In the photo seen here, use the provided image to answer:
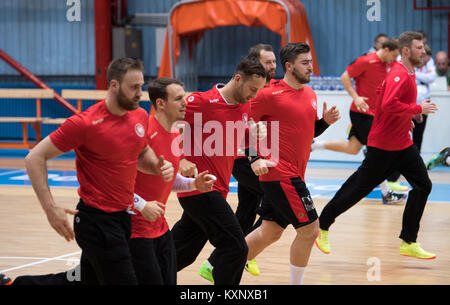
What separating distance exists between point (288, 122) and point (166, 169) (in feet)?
5.52

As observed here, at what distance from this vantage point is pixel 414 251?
22.7ft

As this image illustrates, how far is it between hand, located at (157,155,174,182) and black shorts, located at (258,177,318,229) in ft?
5.05

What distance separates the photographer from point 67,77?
60.0 feet

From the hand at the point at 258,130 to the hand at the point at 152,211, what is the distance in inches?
51.5

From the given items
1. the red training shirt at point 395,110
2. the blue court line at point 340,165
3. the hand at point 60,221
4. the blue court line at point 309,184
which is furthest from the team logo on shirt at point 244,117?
the blue court line at point 340,165

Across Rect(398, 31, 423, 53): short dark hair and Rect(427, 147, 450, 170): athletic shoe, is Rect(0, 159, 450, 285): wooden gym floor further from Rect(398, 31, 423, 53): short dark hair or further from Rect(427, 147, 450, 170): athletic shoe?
Rect(398, 31, 423, 53): short dark hair

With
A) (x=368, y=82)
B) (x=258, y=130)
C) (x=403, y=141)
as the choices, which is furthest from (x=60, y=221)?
(x=368, y=82)

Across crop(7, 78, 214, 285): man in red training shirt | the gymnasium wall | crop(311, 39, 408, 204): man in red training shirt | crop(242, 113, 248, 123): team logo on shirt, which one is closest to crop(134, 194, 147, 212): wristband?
crop(7, 78, 214, 285): man in red training shirt

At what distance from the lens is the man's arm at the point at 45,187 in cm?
397

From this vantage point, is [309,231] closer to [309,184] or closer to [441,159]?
[441,159]

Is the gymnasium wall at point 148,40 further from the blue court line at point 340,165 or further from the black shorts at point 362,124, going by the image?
the black shorts at point 362,124

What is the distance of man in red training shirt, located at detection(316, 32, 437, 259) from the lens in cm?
681

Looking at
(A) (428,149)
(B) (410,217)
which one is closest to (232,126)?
(B) (410,217)

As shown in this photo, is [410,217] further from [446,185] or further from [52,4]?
[52,4]
